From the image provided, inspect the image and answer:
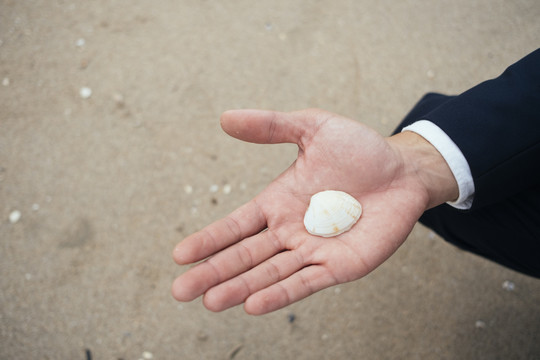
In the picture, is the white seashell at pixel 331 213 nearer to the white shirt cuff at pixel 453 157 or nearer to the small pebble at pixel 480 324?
the white shirt cuff at pixel 453 157

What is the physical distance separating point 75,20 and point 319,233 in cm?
232

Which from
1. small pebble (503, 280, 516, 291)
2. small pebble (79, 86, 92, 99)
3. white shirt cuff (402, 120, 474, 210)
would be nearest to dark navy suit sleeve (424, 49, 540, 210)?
white shirt cuff (402, 120, 474, 210)

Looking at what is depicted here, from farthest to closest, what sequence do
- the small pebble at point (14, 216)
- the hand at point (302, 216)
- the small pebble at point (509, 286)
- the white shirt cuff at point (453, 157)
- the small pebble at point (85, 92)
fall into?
the small pebble at point (85, 92), the small pebble at point (14, 216), the small pebble at point (509, 286), the white shirt cuff at point (453, 157), the hand at point (302, 216)

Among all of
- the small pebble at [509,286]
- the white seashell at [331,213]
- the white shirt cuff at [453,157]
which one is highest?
the white shirt cuff at [453,157]

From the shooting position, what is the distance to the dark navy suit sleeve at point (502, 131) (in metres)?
1.38

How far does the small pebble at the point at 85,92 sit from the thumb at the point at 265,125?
1.40 m

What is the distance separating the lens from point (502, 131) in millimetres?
1391

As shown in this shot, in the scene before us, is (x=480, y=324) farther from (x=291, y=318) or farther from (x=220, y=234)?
(x=220, y=234)

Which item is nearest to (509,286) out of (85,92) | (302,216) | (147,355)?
(302,216)

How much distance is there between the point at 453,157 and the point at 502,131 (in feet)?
0.61

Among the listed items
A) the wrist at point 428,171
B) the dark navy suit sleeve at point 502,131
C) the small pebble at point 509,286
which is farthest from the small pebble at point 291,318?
the small pebble at point 509,286

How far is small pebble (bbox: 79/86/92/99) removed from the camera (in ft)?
7.86

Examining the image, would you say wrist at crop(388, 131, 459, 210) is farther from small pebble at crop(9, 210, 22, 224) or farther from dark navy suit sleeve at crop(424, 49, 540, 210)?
small pebble at crop(9, 210, 22, 224)

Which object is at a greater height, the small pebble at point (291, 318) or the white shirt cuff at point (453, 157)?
the white shirt cuff at point (453, 157)
